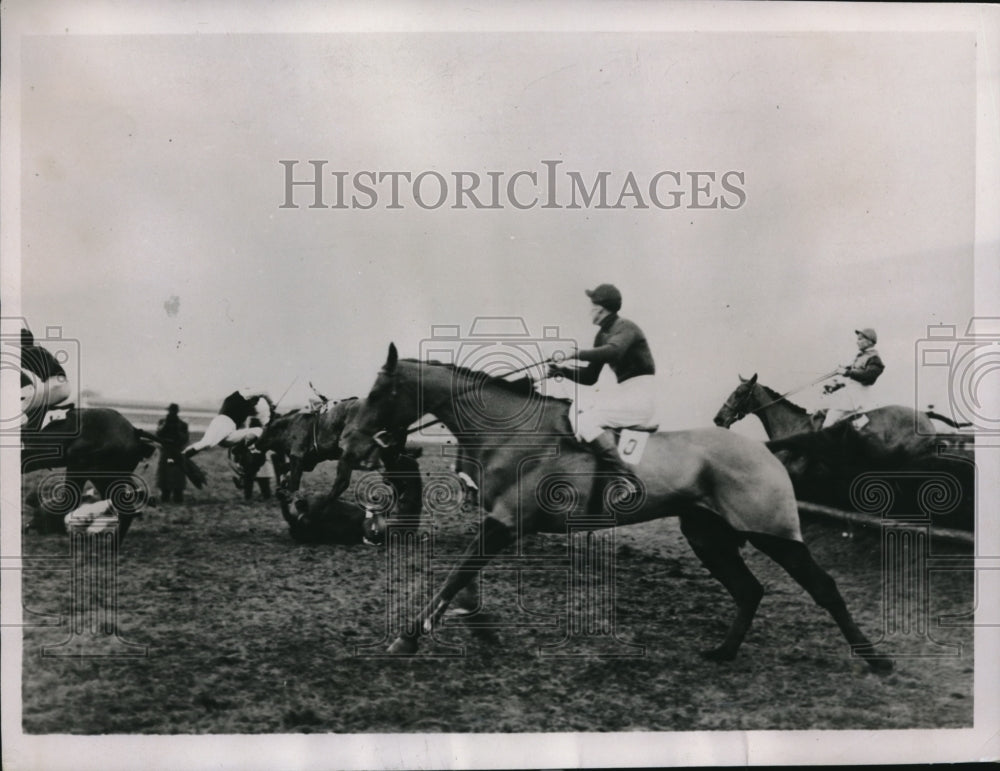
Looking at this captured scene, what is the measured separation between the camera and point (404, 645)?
353 centimetres

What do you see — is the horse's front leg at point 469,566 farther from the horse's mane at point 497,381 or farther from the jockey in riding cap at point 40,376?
the jockey in riding cap at point 40,376

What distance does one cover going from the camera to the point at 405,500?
352 cm

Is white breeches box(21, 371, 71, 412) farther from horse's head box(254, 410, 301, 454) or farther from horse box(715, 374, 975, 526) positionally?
horse box(715, 374, 975, 526)

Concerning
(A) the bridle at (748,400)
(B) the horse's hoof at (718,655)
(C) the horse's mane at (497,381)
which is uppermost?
(C) the horse's mane at (497,381)

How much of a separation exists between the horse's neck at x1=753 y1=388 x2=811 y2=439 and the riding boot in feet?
2.02

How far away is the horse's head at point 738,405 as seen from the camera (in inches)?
138

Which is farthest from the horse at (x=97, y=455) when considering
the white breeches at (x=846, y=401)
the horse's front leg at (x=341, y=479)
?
the white breeches at (x=846, y=401)

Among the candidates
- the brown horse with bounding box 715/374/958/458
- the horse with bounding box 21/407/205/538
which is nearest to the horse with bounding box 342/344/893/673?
the brown horse with bounding box 715/374/958/458

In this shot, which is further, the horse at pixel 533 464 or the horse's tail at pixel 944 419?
the horse's tail at pixel 944 419

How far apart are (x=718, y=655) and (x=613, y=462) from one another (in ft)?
3.20

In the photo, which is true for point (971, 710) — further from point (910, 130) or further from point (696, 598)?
point (910, 130)

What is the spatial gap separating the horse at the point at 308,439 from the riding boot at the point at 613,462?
3.45 feet

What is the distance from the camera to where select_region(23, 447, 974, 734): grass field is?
3537 millimetres

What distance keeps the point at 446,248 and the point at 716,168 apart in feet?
4.03
